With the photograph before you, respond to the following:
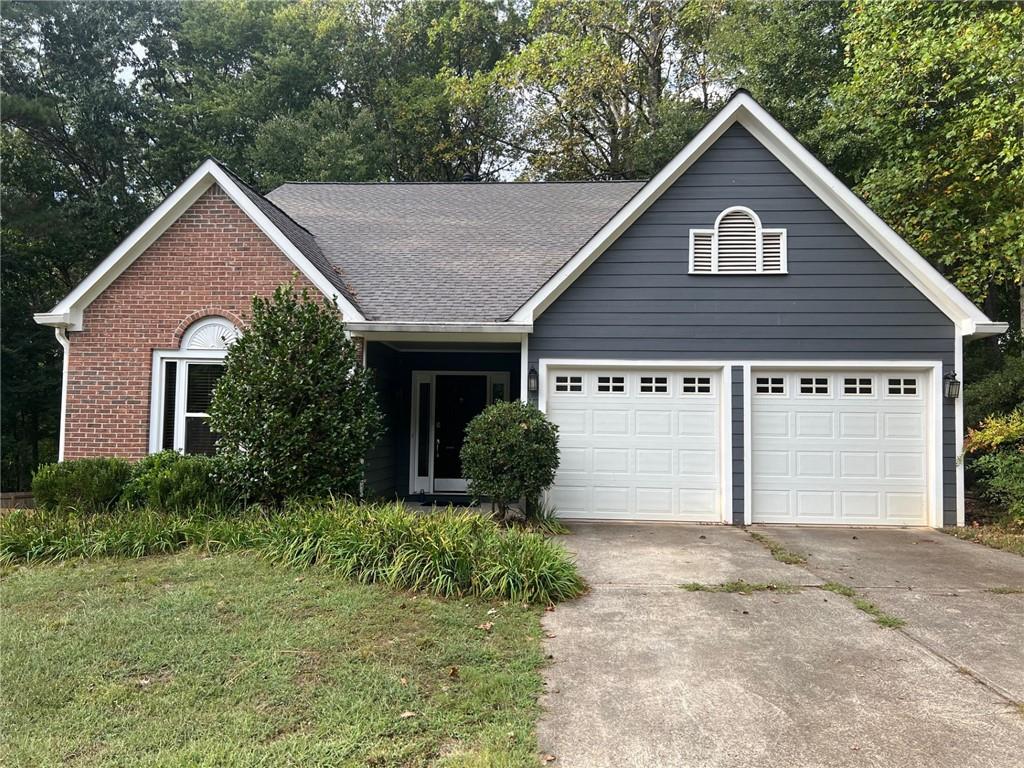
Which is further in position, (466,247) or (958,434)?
(466,247)

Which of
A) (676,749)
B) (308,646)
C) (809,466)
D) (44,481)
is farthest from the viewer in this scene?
(809,466)

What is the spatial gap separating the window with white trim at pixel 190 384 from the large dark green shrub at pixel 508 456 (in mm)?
3975

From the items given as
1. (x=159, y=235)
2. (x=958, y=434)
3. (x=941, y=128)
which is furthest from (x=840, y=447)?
(x=159, y=235)

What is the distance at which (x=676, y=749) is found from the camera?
9.91 ft

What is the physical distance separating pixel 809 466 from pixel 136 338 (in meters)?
9.72

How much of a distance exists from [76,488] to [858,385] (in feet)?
33.0

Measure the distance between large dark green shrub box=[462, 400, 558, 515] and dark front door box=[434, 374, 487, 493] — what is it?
10.1 ft

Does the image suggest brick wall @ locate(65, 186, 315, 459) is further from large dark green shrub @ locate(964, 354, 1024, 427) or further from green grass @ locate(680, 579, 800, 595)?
large dark green shrub @ locate(964, 354, 1024, 427)

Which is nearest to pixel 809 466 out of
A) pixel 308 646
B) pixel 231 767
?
pixel 308 646

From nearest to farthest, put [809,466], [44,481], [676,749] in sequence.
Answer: [676,749] < [44,481] < [809,466]

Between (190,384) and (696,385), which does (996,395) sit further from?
(190,384)

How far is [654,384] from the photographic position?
903 centimetres

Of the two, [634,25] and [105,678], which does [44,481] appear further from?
[634,25]

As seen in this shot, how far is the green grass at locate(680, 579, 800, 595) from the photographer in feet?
18.2
